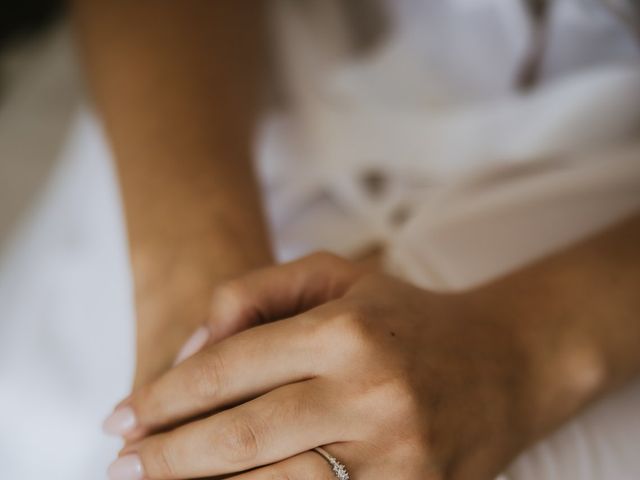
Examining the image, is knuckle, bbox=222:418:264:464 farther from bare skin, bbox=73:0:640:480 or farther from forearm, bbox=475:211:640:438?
forearm, bbox=475:211:640:438

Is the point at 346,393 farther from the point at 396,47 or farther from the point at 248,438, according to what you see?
the point at 396,47

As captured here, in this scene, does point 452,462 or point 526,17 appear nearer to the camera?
point 452,462

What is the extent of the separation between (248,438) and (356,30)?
0.69m

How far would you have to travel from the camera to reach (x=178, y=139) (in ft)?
2.39

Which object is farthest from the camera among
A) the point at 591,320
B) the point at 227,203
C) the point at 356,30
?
the point at 356,30

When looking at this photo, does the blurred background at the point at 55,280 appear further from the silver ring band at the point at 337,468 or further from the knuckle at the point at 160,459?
the silver ring band at the point at 337,468

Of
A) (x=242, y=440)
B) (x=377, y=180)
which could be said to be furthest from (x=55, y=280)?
(x=377, y=180)

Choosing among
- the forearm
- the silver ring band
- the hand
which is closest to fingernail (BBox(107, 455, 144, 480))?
the hand

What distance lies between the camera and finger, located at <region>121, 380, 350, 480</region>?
0.44 m

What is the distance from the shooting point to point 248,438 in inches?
17.3

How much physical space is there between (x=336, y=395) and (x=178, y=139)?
40 cm

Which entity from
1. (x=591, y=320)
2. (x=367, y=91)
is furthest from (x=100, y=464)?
(x=367, y=91)

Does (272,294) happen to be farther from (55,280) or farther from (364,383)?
(55,280)

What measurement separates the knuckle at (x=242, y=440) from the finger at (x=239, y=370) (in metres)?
0.03
